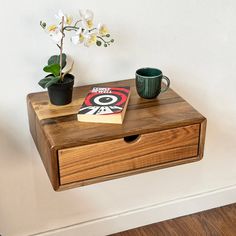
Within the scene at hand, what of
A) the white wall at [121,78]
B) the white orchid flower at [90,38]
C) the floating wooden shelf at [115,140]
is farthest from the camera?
the white wall at [121,78]

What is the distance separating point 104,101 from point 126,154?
174 mm

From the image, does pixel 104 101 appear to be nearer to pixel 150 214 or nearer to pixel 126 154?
pixel 126 154

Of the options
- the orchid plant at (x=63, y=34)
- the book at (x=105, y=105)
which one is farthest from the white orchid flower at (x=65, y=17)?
the book at (x=105, y=105)

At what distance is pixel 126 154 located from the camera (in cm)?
118

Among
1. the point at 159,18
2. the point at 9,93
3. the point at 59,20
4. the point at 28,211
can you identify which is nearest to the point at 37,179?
the point at 28,211

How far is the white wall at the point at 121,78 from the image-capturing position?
4.43 feet

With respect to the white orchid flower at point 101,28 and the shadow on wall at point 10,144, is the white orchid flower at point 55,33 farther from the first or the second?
the shadow on wall at point 10,144

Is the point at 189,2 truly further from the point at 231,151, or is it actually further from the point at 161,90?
the point at 231,151

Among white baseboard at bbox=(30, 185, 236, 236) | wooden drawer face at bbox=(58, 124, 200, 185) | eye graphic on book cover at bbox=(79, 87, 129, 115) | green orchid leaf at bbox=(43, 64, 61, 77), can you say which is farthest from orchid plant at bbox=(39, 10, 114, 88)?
white baseboard at bbox=(30, 185, 236, 236)

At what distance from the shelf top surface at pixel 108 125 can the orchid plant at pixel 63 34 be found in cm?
8

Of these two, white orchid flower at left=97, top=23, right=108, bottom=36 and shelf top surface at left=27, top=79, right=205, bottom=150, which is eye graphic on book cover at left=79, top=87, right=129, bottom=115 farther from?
white orchid flower at left=97, top=23, right=108, bottom=36

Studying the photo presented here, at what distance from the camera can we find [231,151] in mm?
1844

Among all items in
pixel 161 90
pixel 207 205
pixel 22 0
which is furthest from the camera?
pixel 207 205

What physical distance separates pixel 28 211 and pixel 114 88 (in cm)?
61
